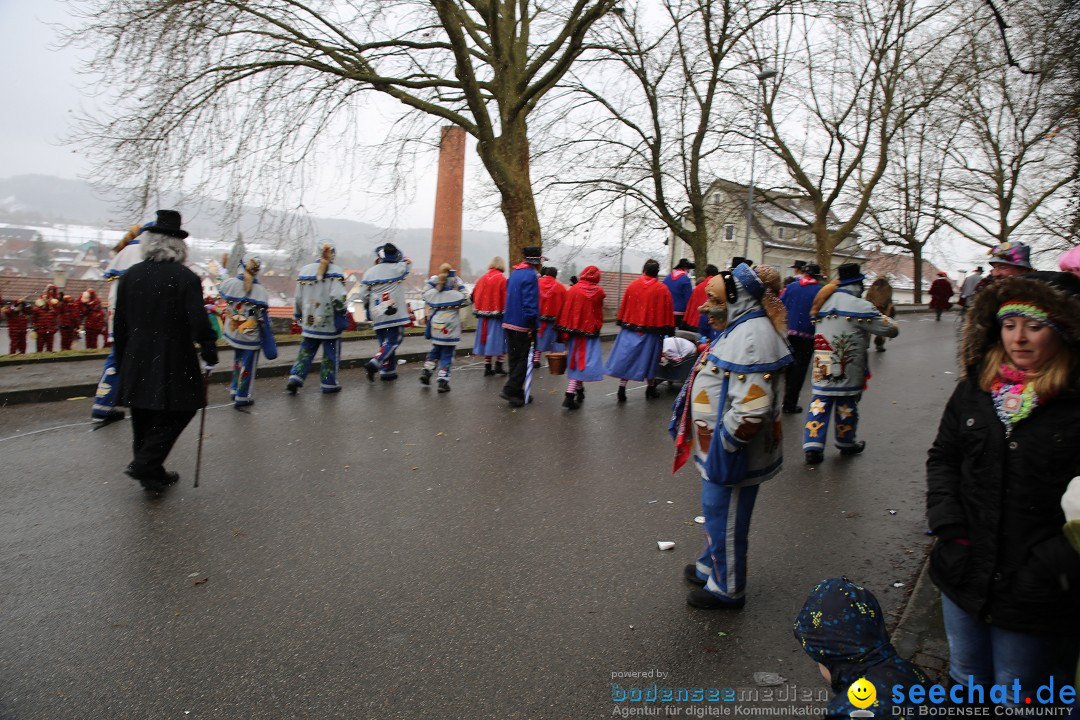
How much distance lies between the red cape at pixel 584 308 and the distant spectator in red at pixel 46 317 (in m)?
11.1

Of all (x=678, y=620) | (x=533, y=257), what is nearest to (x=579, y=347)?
(x=533, y=257)

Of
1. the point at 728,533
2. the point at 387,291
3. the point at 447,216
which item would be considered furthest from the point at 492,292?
the point at 447,216

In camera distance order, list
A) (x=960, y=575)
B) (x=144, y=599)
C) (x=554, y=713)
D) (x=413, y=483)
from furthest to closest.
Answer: (x=413, y=483), (x=144, y=599), (x=554, y=713), (x=960, y=575)

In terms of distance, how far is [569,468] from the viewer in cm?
662

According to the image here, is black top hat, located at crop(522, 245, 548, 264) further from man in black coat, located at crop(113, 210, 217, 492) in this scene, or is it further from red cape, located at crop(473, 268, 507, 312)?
man in black coat, located at crop(113, 210, 217, 492)

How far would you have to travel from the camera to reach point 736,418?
3576mm

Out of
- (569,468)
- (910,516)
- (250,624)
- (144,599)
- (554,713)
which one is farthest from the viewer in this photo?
(569,468)

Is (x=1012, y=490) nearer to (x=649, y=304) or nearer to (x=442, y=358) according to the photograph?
(x=649, y=304)

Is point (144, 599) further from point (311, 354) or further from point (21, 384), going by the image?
point (21, 384)

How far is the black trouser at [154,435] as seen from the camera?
559cm

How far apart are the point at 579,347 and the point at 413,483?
441cm

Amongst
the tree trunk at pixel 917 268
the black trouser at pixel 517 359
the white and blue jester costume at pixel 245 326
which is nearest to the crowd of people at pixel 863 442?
the white and blue jester costume at pixel 245 326

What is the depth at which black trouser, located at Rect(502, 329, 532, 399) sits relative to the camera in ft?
31.5

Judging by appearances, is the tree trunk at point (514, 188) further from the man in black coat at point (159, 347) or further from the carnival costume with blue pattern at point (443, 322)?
the man in black coat at point (159, 347)
